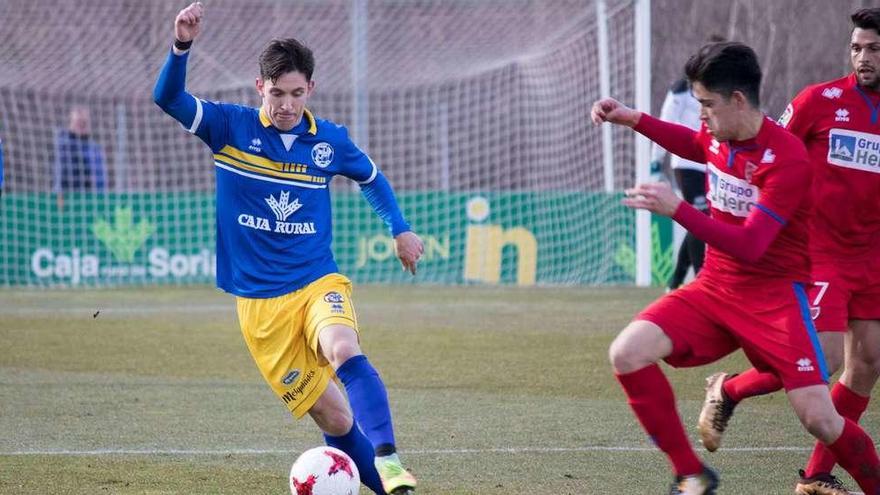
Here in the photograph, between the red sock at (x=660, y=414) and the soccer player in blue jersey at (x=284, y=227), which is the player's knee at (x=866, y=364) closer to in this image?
the red sock at (x=660, y=414)

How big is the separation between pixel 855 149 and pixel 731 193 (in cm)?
119

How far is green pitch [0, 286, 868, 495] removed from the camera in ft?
20.7

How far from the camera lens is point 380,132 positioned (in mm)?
23359

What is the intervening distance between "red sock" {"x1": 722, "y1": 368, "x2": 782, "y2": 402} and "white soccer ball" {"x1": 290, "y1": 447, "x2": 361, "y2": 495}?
1.58 meters

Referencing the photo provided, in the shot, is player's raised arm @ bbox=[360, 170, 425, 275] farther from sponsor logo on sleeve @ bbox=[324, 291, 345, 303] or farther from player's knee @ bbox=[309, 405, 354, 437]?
player's knee @ bbox=[309, 405, 354, 437]

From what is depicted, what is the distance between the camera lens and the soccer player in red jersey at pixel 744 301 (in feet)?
16.9

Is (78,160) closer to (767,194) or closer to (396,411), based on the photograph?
(396,411)

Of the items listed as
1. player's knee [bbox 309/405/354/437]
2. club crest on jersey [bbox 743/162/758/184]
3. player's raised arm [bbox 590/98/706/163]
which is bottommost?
player's knee [bbox 309/405/354/437]

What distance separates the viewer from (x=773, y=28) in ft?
94.9

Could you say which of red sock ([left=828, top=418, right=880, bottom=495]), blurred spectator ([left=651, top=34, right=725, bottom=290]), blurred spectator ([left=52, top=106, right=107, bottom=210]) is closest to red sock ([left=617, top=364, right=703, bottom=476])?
red sock ([left=828, top=418, right=880, bottom=495])

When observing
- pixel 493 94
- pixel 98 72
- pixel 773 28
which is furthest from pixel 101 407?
pixel 773 28

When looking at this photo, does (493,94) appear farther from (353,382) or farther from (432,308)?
(353,382)

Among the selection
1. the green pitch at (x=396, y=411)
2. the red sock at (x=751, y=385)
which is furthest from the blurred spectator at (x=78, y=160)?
the red sock at (x=751, y=385)

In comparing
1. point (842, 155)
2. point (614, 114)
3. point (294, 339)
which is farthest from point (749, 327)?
point (294, 339)
